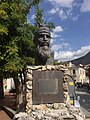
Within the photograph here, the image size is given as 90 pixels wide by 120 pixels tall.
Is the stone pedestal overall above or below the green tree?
below

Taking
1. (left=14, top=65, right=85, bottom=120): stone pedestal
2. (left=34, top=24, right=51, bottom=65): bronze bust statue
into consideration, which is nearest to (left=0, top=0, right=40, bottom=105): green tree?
(left=34, top=24, right=51, bottom=65): bronze bust statue

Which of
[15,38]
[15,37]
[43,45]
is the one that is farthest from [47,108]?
[15,37]

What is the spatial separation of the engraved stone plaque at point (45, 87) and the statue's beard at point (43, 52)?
68cm

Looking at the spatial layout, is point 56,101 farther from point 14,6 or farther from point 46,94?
point 14,6

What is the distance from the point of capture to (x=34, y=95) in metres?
9.90

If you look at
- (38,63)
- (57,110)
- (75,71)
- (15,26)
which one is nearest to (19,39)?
(15,26)

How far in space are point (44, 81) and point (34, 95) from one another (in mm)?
596

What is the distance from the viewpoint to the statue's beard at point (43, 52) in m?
10.4

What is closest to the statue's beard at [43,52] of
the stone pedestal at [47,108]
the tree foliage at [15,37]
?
the stone pedestal at [47,108]

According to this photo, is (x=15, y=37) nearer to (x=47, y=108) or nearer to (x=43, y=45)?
(x=43, y=45)

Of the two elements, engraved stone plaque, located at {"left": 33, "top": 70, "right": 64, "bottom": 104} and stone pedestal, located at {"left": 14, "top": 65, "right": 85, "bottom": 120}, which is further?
engraved stone plaque, located at {"left": 33, "top": 70, "right": 64, "bottom": 104}

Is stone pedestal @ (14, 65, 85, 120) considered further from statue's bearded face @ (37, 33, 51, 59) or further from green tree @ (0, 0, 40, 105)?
green tree @ (0, 0, 40, 105)

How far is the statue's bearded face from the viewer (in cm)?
1040

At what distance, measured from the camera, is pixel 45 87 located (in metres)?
9.90
